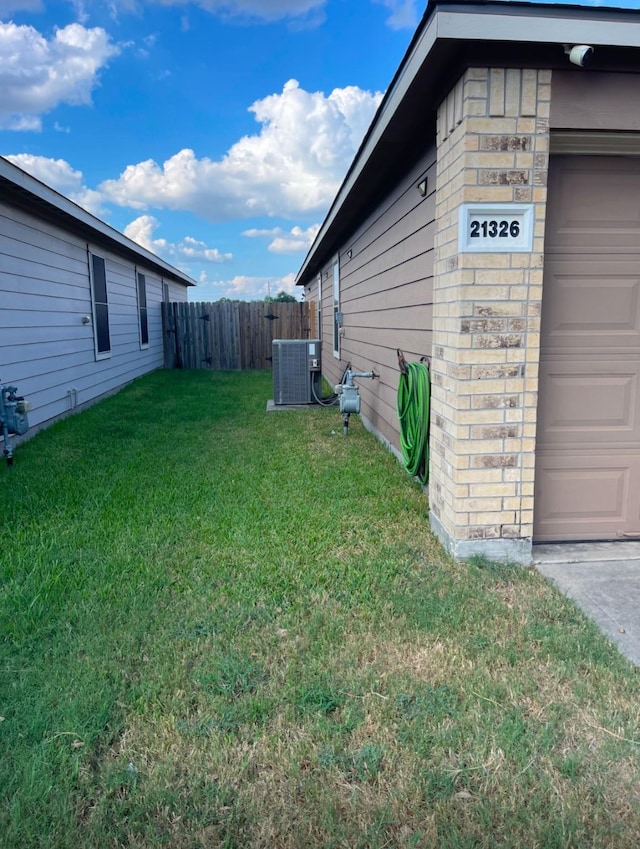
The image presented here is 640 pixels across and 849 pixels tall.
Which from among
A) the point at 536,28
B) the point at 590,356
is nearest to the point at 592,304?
the point at 590,356

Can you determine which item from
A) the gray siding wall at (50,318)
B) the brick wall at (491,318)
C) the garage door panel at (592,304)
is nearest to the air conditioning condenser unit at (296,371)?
Result: the gray siding wall at (50,318)

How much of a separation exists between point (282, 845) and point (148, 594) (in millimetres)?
1495

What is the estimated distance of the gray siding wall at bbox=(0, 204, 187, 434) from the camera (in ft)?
19.8

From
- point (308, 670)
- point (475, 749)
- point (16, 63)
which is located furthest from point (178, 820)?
point (16, 63)

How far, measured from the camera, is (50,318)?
709cm

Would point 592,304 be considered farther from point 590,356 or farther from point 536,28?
point 536,28

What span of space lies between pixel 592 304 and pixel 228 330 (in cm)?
1303

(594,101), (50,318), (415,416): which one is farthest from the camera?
(50,318)

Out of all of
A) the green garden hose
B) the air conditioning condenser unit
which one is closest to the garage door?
the green garden hose

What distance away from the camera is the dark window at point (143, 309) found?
41.6 ft

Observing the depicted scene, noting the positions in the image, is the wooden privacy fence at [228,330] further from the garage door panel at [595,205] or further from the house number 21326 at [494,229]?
the house number 21326 at [494,229]

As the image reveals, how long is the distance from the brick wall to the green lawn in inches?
11.4

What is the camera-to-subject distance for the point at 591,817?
1.49 m

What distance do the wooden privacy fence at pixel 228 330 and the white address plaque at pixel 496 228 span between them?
493 inches
